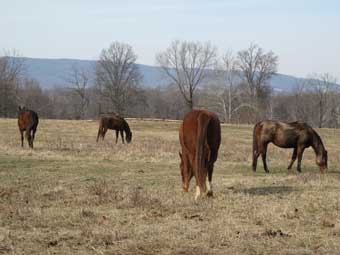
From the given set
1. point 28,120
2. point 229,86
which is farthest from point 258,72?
point 28,120

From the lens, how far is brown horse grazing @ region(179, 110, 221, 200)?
32.8 ft

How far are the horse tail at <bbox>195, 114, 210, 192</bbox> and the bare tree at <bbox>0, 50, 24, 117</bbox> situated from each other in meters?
74.5

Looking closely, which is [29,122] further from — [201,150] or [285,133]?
[201,150]

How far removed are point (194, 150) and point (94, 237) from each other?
400 cm

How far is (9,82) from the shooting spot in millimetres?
86500

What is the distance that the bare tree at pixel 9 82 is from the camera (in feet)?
267

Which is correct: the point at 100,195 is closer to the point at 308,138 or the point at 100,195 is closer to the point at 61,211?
the point at 61,211

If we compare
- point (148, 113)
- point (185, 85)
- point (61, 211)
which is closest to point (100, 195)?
point (61, 211)

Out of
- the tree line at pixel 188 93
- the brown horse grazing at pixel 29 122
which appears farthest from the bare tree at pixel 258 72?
the brown horse grazing at pixel 29 122

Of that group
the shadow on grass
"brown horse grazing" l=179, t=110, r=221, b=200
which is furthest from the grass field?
"brown horse grazing" l=179, t=110, r=221, b=200

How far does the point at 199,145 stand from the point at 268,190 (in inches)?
96.3

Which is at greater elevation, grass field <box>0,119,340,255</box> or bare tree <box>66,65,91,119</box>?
bare tree <box>66,65,91,119</box>

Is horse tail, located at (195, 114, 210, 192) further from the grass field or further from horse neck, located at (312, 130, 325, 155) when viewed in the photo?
horse neck, located at (312, 130, 325, 155)

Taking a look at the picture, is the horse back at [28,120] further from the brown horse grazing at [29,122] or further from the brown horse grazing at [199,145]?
the brown horse grazing at [199,145]
